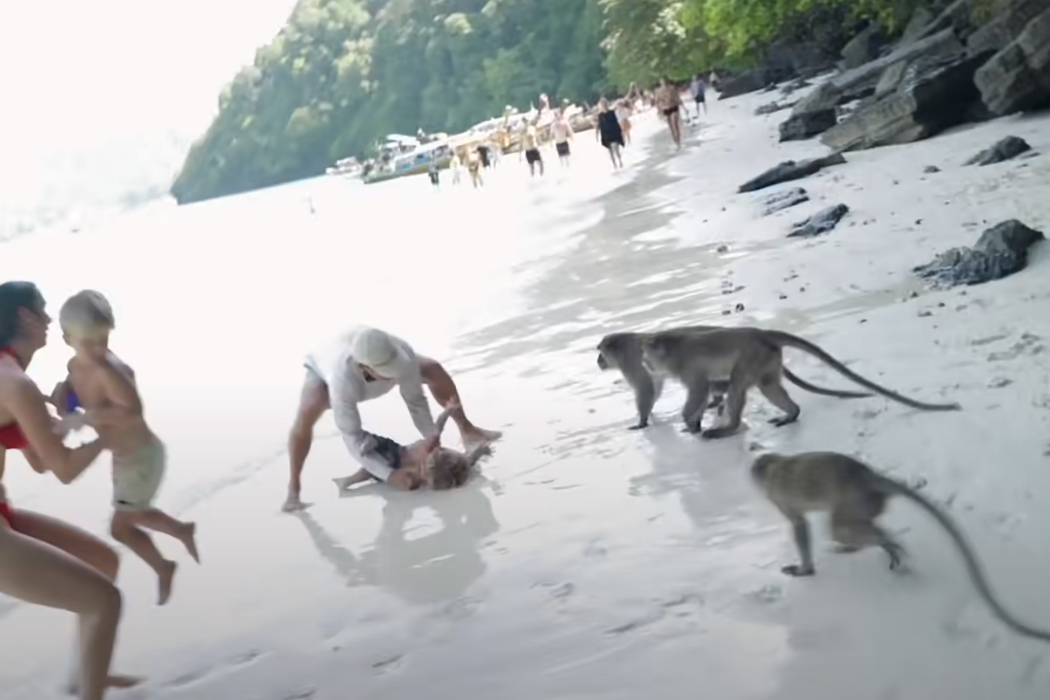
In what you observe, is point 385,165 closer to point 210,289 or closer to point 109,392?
point 210,289

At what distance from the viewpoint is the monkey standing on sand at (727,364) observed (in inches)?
214

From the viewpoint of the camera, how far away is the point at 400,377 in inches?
243

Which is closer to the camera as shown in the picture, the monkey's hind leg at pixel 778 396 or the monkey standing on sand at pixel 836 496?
the monkey standing on sand at pixel 836 496

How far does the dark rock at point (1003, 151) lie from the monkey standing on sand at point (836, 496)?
8.57m

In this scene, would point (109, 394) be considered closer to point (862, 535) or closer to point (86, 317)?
point (86, 317)

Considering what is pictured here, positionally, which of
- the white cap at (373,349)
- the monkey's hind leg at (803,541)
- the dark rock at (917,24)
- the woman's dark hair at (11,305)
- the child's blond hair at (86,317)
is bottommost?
the monkey's hind leg at (803,541)

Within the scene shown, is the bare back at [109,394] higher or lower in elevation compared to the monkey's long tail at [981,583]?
higher

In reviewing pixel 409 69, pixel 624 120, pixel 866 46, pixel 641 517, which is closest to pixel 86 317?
pixel 641 517

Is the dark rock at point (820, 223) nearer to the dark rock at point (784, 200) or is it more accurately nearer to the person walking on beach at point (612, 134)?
the dark rock at point (784, 200)

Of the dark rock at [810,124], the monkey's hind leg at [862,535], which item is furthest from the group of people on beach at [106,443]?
the dark rock at [810,124]

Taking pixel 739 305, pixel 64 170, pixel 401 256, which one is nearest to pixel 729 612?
pixel 739 305

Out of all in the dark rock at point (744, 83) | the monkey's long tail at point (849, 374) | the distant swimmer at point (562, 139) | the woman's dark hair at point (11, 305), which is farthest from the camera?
the dark rock at point (744, 83)

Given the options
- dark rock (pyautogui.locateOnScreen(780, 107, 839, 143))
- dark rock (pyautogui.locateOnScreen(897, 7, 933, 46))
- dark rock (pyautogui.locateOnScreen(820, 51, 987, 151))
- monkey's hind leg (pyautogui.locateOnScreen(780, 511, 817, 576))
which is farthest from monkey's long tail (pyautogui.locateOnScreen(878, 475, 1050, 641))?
dark rock (pyautogui.locateOnScreen(897, 7, 933, 46))

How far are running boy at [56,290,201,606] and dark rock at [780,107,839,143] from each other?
635 inches
